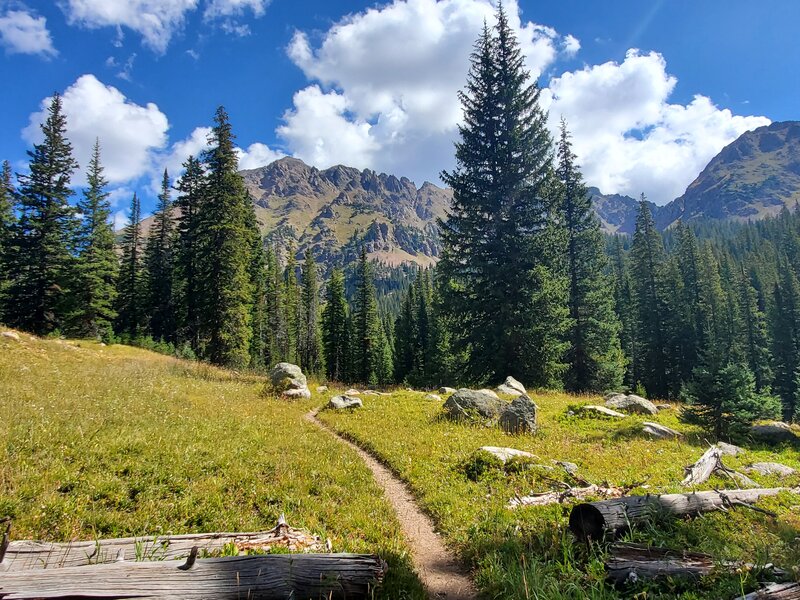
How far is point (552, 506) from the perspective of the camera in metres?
7.83

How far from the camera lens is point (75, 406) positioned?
11.4 meters

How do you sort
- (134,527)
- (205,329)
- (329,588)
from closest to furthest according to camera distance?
(329,588) < (134,527) < (205,329)

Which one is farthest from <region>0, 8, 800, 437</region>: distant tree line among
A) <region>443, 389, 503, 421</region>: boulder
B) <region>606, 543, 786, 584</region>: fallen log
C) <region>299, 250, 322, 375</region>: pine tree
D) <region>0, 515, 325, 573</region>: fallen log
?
<region>0, 515, 325, 573</region>: fallen log

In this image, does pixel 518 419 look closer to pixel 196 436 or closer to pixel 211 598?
pixel 196 436

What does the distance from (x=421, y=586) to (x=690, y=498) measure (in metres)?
4.98

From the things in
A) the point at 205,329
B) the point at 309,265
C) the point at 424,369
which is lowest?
the point at 424,369

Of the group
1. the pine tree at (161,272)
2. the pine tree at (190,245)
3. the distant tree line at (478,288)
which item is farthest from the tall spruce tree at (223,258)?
the pine tree at (161,272)

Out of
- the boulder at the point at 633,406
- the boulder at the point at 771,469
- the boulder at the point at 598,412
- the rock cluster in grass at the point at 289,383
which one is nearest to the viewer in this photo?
the boulder at the point at 771,469

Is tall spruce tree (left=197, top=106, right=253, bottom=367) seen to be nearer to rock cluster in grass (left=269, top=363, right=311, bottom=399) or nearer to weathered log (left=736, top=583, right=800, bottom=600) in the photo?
rock cluster in grass (left=269, top=363, right=311, bottom=399)

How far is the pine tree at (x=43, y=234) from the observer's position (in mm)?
36438

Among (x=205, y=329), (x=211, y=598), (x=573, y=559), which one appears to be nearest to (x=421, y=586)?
(x=573, y=559)

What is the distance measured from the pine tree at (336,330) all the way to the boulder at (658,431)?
53.3 m

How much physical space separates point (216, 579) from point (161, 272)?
54054 millimetres

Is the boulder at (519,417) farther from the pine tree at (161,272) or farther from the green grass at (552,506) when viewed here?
the pine tree at (161,272)
